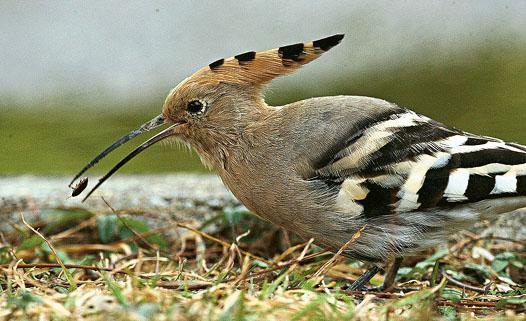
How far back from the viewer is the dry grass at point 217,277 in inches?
101

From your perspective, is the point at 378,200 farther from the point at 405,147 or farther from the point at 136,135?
the point at 136,135

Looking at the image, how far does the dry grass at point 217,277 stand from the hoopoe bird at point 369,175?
15cm

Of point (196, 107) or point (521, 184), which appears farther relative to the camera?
point (196, 107)

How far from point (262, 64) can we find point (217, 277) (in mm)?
865

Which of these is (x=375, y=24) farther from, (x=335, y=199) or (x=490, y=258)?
(x=335, y=199)

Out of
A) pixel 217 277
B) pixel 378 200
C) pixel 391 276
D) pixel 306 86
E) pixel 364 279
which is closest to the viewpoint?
pixel 217 277

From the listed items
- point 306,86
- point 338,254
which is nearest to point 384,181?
point 338,254

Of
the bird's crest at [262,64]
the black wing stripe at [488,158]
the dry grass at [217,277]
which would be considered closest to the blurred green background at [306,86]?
the dry grass at [217,277]

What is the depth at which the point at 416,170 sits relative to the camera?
333 centimetres

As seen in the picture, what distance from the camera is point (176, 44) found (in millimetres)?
9500

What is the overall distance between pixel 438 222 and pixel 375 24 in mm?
5857

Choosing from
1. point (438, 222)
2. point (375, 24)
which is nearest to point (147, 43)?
point (375, 24)

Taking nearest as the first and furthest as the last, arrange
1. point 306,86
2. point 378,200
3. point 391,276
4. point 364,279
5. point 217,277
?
point 217,277 < point 378,200 < point 364,279 < point 391,276 < point 306,86

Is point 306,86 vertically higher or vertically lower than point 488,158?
lower
